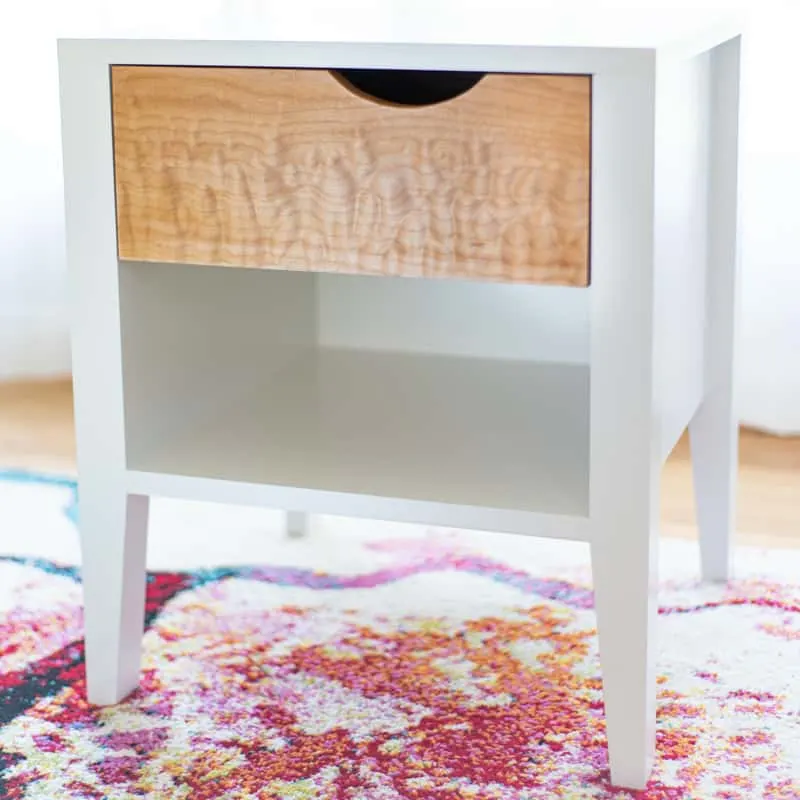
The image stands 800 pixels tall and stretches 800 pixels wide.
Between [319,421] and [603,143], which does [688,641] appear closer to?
[319,421]

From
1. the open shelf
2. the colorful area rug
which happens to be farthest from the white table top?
the colorful area rug

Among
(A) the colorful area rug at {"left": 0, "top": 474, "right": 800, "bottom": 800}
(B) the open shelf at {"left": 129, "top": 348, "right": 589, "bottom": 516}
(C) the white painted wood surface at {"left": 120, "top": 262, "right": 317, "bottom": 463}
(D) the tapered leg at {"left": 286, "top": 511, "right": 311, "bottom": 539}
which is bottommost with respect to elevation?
(A) the colorful area rug at {"left": 0, "top": 474, "right": 800, "bottom": 800}

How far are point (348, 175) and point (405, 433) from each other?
30 cm

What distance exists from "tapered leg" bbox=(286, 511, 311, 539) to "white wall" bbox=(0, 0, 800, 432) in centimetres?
53

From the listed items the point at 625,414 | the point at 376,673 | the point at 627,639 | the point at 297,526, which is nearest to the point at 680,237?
the point at 625,414

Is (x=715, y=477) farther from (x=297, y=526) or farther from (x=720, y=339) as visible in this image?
(x=297, y=526)

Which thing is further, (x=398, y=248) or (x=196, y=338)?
(x=196, y=338)

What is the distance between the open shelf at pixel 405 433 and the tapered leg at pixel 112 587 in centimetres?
4

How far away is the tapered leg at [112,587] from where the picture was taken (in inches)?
44.7

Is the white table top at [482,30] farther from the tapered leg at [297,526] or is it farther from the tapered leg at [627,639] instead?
the tapered leg at [297,526]

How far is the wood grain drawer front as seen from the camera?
0.97 meters

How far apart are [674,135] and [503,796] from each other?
48cm

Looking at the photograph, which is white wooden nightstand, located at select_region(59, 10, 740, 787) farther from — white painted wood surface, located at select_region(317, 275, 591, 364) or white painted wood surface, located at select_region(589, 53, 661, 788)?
white painted wood surface, located at select_region(317, 275, 591, 364)

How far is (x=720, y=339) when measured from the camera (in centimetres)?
136
